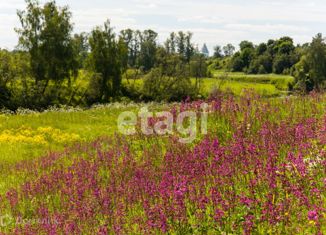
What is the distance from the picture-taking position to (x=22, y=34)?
5828 centimetres

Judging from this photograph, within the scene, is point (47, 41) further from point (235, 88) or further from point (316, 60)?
point (316, 60)

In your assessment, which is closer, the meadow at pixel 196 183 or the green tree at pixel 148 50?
the meadow at pixel 196 183

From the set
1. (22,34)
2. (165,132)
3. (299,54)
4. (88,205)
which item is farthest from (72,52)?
(299,54)

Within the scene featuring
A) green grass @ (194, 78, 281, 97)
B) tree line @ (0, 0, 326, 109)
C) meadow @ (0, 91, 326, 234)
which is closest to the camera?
meadow @ (0, 91, 326, 234)

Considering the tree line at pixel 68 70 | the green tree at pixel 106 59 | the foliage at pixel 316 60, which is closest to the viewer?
the tree line at pixel 68 70

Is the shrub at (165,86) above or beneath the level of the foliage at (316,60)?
beneath

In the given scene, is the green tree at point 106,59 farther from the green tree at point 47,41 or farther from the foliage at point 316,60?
the foliage at point 316,60

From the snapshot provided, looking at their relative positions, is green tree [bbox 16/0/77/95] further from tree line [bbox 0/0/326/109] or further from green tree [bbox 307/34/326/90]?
green tree [bbox 307/34/326/90]

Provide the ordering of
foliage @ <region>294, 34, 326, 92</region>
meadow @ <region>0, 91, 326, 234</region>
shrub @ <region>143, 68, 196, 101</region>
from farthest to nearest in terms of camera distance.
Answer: foliage @ <region>294, 34, 326, 92</region>
shrub @ <region>143, 68, 196, 101</region>
meadow @ <region>0, 91, 326, 234</region>

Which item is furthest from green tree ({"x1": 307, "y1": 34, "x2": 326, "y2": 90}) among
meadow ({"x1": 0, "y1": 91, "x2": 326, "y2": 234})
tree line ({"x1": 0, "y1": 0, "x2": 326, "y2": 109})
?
meadow ({"x1": 0, "y1": 91, "x2": 326, "y2": 234})

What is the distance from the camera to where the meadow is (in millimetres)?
6312

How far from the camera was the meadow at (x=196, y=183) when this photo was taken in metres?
6.31

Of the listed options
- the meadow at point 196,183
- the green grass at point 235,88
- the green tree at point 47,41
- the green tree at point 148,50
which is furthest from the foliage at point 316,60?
the meadow at point 196,183

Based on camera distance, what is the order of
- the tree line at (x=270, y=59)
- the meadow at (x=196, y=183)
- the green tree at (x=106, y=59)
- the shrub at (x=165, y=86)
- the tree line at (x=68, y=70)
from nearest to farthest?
the meadow at (x=196, y=183), the tree line at (x=68, y=70), the green tree at (x=106, y=59), the shrub at (x=165, y=86), the tree line at (x=270, y=59)
